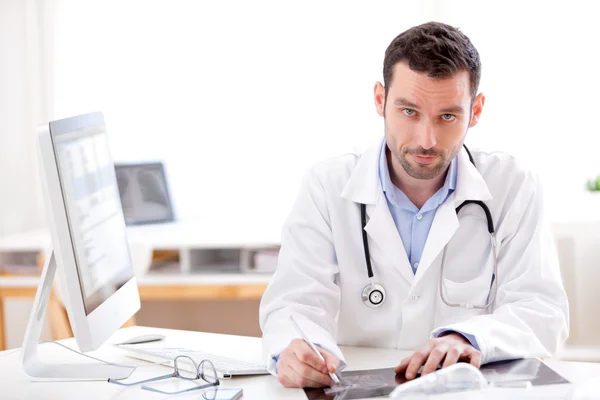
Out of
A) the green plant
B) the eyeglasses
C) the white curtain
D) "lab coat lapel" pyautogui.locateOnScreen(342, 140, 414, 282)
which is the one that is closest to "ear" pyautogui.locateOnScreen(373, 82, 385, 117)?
"lab coat lapel" pyautogui.locateOnScreen(342, 140, 414, 282)

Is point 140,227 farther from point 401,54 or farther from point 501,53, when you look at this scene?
point 401,54

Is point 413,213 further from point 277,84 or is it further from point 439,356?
point 277,84

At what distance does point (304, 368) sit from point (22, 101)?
8.93 ft

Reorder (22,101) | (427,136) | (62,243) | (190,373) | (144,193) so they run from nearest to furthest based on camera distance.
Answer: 1. (62,243)
2. (190,373)
3. (427,136)
4. (144,193)
5. (22,101)

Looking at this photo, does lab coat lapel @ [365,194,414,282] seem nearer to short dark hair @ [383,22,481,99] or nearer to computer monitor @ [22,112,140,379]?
short dark hair @ [383,22,481,99]

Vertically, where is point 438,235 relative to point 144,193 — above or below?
Result: above

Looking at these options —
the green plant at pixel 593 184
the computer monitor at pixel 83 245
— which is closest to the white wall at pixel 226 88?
the green plant at pixel 593 184

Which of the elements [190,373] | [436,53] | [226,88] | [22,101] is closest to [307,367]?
[190,373]

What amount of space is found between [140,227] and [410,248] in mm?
1956

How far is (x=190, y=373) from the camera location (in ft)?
5.19

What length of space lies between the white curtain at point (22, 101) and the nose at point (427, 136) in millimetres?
2441

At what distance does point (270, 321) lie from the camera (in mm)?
1711

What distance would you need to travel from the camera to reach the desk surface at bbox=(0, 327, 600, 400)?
1.46 m

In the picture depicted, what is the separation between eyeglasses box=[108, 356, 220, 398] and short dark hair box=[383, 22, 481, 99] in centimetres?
71
